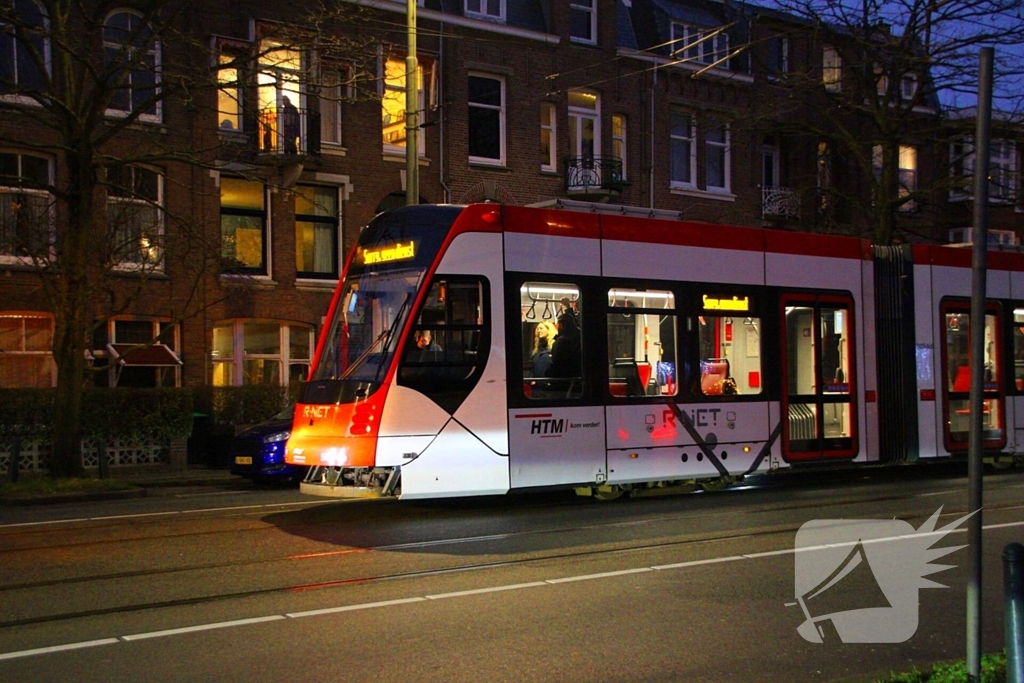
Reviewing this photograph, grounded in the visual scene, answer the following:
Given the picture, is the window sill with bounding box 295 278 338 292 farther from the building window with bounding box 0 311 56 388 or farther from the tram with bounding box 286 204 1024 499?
the tram with bounding box 286 204 1024 499

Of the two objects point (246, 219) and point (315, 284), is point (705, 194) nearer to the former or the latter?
point (315, 284)

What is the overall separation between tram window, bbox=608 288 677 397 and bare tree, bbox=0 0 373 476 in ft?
21.6

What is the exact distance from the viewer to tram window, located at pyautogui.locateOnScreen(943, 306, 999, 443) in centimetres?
1716

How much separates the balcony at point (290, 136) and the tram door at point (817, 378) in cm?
1390

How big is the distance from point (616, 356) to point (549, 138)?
59.5 ft

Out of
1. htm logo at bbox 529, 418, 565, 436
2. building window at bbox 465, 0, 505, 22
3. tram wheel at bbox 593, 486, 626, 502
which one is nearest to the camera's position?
htm logo at bbox 529, 418, 565, 436

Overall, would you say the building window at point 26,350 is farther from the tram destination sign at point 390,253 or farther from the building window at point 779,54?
the building window at point 779,54

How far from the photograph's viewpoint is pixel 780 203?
1362 inches

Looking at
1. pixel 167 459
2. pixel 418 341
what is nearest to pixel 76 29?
pixel 167 459


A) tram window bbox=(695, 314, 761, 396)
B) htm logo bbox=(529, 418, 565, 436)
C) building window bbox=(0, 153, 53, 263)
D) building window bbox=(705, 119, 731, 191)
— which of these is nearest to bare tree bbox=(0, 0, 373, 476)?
building window bbox=(0, 153, 53, 263)

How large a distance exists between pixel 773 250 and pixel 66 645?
11083mm

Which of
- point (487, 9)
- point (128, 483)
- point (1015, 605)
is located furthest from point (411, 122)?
point (1015, 605)

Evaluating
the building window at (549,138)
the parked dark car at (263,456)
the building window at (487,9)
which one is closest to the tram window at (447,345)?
the parked dark car at (263,456)

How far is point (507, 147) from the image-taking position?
96.4ft
